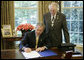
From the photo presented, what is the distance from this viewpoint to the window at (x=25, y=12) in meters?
4.56

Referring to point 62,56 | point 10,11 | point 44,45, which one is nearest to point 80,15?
point 10,11

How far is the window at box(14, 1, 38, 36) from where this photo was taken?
4.56m

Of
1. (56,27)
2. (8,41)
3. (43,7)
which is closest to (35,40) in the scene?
(56,27)

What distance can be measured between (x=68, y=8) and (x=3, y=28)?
1.94 m

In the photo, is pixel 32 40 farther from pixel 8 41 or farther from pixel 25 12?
pixel 25 12

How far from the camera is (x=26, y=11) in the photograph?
4.62m

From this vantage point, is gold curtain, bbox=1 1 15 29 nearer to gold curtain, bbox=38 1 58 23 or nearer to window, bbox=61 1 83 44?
gold curtain, bbox=38 1 58 23

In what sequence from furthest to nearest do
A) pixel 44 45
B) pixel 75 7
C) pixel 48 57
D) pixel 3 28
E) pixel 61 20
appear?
1. pixel 75 7
2. pixel 3 28
3. pixel 61 20
4. pixel 44 45
5. pixel 48 57

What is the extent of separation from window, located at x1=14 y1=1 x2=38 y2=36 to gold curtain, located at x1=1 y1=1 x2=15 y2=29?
0.77 feet

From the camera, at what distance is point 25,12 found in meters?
4.62

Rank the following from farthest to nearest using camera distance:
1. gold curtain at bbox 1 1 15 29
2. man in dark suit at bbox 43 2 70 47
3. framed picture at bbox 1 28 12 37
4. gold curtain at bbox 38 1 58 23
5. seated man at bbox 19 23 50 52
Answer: gold curtain at bbox 38 1 58 23
gold curtain at bbox 1 1 15 29
framed picture at bbox 1 28 12 37
man in dark suit at bbox 43 2 70 47
seated man at bbox 19 23 50 52

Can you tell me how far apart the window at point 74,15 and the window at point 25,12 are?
2.71 feet

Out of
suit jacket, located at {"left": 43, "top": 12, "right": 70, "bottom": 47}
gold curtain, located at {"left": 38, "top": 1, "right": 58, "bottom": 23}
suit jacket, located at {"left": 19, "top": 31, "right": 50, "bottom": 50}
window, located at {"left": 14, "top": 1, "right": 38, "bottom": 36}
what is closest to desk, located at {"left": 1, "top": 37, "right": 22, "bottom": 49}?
window, located at {"left": 14, "top": 1, "right": 38, "bottom": 36}

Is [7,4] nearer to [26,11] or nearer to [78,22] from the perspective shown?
[26,11]
